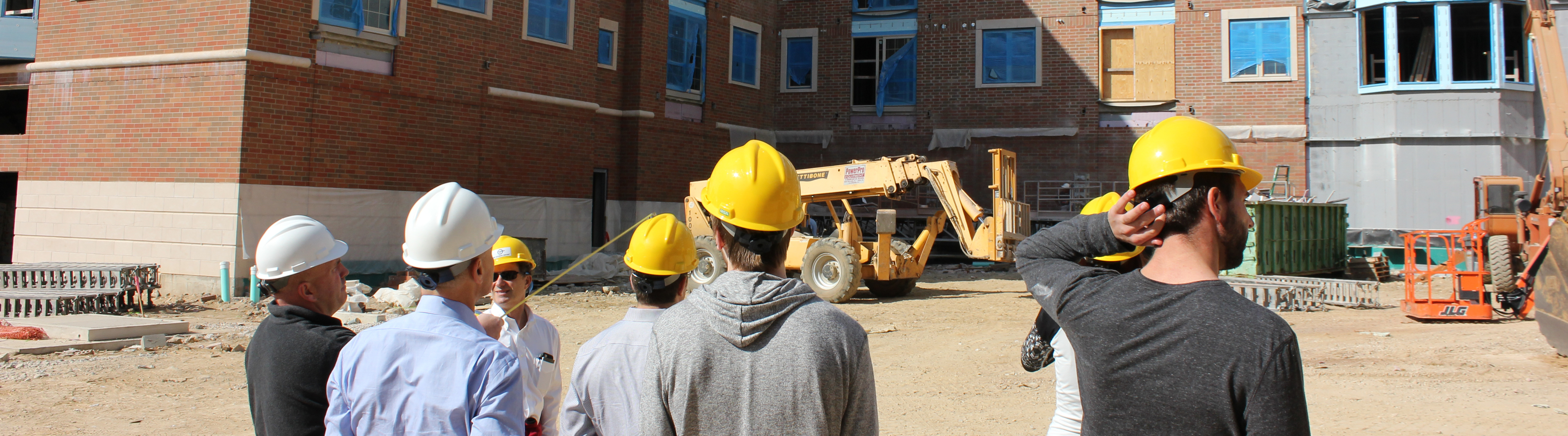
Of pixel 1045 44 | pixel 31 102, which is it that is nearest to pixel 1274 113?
pixel 1045 44

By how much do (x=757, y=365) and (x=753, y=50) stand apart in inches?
809

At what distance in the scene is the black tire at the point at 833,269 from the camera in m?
13.4

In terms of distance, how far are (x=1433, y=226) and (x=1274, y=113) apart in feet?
12.2

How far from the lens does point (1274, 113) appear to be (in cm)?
1956

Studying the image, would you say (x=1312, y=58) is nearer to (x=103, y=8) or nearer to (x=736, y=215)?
(x=736, y=215)

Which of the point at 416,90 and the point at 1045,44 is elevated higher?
the point at 1045,44

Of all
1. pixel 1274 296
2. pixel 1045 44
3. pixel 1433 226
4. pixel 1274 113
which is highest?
pixel 1045 44

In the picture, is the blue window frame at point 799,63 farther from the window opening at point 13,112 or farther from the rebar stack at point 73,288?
the window opening at point 13,112

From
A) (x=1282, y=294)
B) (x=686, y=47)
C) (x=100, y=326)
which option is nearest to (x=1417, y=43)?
(x=1282, y=294)

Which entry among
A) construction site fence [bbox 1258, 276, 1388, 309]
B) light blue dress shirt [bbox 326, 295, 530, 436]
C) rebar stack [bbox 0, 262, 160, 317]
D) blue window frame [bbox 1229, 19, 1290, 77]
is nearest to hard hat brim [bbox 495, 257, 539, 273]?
light blue dress shirt [bbox 326, 295, 530, 436]

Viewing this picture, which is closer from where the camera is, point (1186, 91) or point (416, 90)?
point (416, 90)

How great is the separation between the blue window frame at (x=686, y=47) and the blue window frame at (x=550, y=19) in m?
2.66

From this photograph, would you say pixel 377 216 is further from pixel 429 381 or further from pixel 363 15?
pixel 429 381

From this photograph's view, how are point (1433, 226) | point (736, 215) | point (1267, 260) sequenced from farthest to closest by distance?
1. point (1433, 226)
2. point (1267, 260)
3. point (736, 215)
